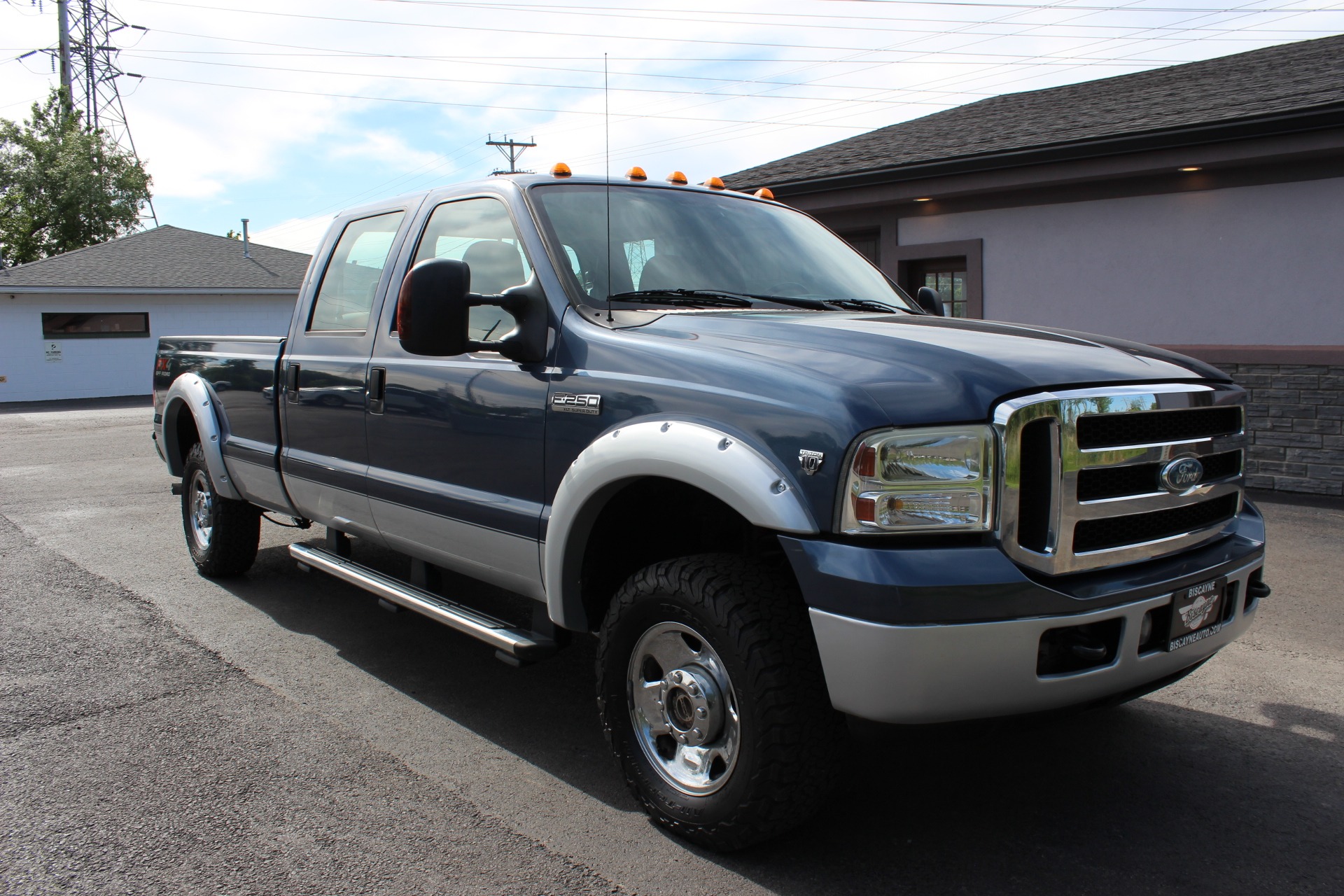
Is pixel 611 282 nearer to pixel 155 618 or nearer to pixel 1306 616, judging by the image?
pixel 155 618

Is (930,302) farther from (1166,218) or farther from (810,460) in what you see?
(1166,218)

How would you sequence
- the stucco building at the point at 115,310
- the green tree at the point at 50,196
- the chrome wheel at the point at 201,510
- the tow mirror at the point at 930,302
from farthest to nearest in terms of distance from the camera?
1. the green tree at the point at 50,196
2. the stucco building at the point at 115,310
3. the chrome wheel at the point at 201,510
4. the tow mirror at the point at 930,302

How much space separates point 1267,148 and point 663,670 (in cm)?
841

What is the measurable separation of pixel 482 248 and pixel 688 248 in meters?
0.83

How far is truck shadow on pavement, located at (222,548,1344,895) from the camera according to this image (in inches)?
112

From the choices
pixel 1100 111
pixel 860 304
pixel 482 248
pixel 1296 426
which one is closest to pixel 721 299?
pixel 860 304

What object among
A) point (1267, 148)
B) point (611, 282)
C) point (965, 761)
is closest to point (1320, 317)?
point (1267, 148)

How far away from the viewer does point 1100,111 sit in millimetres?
11055

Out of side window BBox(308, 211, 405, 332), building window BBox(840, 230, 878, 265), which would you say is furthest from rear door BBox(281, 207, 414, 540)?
building window BBox(840, 230, 878, 265)

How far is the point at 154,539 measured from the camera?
7535 millimetres

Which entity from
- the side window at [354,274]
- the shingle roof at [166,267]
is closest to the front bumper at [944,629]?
the side window at [354,274]

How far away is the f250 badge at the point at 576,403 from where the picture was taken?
325 centimetres

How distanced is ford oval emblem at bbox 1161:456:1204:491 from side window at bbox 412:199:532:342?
221 cm

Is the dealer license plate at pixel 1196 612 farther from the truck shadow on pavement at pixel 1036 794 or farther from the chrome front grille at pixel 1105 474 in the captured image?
the truck shadow on pavement at pixel 1036 794
